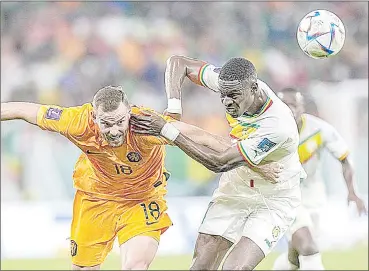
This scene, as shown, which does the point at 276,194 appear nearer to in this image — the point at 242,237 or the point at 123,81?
the point at 242,237

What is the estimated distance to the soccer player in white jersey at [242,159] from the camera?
5.86 m

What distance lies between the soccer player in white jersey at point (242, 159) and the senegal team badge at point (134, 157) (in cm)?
28

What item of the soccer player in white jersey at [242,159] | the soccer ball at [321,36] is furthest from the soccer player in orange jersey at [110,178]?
the soccer ball at [321,36]

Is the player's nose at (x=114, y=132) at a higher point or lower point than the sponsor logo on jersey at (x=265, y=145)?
higher

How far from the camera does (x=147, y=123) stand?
586 cm

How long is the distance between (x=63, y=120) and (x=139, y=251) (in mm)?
1045

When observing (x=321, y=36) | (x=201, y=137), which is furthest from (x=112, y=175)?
(x=321, y=36)

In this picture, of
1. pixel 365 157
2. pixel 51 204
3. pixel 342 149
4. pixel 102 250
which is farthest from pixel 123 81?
pixel 102 250

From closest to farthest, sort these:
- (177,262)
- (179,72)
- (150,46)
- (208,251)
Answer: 1. (208,251)
2. (179,72)
3. (177,262)
4. (150,46)

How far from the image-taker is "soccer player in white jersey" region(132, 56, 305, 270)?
5.86 m

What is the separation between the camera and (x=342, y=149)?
27.2 feet

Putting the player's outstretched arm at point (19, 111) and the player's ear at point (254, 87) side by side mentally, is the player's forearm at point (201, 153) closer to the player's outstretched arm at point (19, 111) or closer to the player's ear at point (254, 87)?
the player's ear at point (254, 87)

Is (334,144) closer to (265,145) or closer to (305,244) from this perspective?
(305,244)

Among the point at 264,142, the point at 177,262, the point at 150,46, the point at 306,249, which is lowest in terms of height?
the point at 177,262
